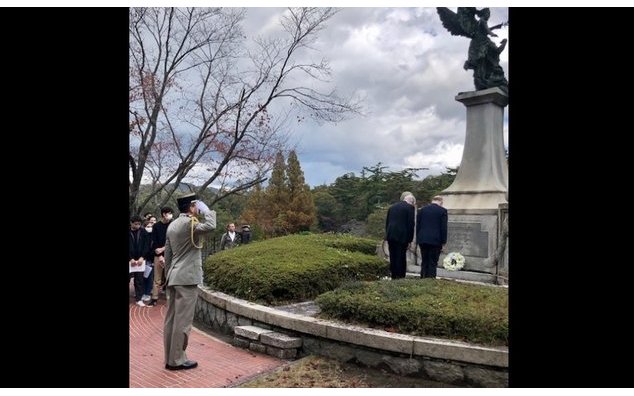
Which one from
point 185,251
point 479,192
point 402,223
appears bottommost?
point 185,251

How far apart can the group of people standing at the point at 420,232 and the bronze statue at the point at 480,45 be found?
4.14 m

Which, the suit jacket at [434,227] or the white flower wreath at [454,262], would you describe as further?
the white flower wreath at [454,262]

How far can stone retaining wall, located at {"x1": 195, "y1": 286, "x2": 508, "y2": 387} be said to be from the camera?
157 inches

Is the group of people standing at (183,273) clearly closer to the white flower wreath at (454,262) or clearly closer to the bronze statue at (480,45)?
the white flower wreath at (454,262)

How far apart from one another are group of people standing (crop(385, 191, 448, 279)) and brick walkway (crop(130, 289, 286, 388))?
3323 mm

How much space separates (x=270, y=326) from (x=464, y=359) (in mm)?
2363

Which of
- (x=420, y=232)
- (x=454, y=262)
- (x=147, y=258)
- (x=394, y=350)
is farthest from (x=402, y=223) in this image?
(x=147, y=258)

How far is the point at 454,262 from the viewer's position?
8773mm

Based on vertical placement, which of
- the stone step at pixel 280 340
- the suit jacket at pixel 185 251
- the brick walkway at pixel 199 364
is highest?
the suit jacket at pixel 185 251

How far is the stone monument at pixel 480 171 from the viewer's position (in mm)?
8627

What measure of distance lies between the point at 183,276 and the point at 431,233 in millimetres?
4225

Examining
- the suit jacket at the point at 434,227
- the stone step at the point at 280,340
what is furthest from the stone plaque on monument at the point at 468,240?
the stone step at the point at 280,340

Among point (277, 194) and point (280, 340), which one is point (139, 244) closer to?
point (280, 340)

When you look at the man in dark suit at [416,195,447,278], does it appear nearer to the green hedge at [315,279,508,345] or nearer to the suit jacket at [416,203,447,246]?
the suit jacket at [416,203,447,246]
